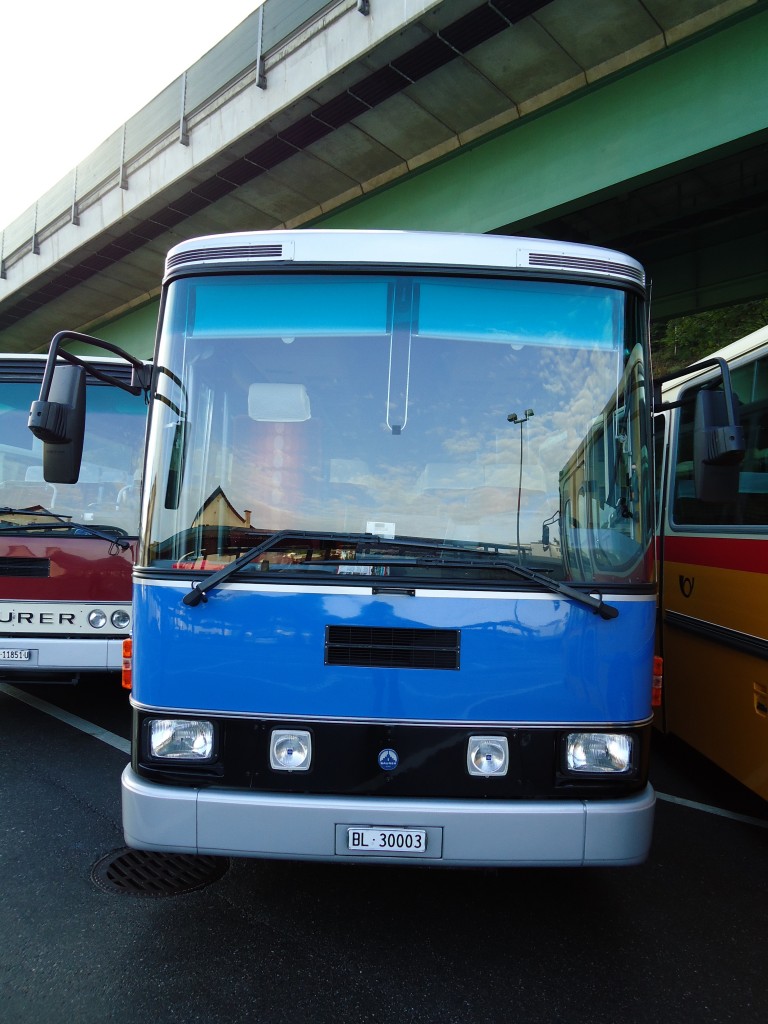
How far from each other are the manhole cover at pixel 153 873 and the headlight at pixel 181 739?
0.84m

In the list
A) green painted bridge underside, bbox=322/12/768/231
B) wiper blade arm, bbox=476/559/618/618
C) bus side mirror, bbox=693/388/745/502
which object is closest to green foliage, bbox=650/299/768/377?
green painted bridge underside, bbox=322/12/768/231

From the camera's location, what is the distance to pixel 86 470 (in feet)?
20.6

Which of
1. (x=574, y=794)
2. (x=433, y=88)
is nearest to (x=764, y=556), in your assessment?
(x=574, y=794)

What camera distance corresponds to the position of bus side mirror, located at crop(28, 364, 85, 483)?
11.2ft

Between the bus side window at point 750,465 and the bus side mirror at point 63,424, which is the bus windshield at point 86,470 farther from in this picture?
the bus side window at point 750,465

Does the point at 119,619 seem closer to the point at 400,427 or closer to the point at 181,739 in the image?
the point at 181,739

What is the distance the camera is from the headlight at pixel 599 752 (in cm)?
305

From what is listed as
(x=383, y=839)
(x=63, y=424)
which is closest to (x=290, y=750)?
(x=383, y=839)

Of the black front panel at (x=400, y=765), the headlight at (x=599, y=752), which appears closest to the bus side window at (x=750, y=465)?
the headlight at (x=599, y=752)

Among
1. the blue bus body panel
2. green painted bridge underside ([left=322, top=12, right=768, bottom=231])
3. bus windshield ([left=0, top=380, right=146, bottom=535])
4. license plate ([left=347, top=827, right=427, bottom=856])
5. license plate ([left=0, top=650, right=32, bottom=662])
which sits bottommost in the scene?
license plate ([left=347, top=827, right=427, bottom=856])

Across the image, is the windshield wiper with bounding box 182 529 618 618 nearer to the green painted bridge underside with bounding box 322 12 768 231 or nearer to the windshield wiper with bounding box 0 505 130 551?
the windshield wiper with bounding box 0 505 130 551

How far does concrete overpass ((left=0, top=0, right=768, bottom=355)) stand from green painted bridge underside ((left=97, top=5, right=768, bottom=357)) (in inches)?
0.8

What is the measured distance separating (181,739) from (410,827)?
3.15 feet

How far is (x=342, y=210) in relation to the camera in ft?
42.0
